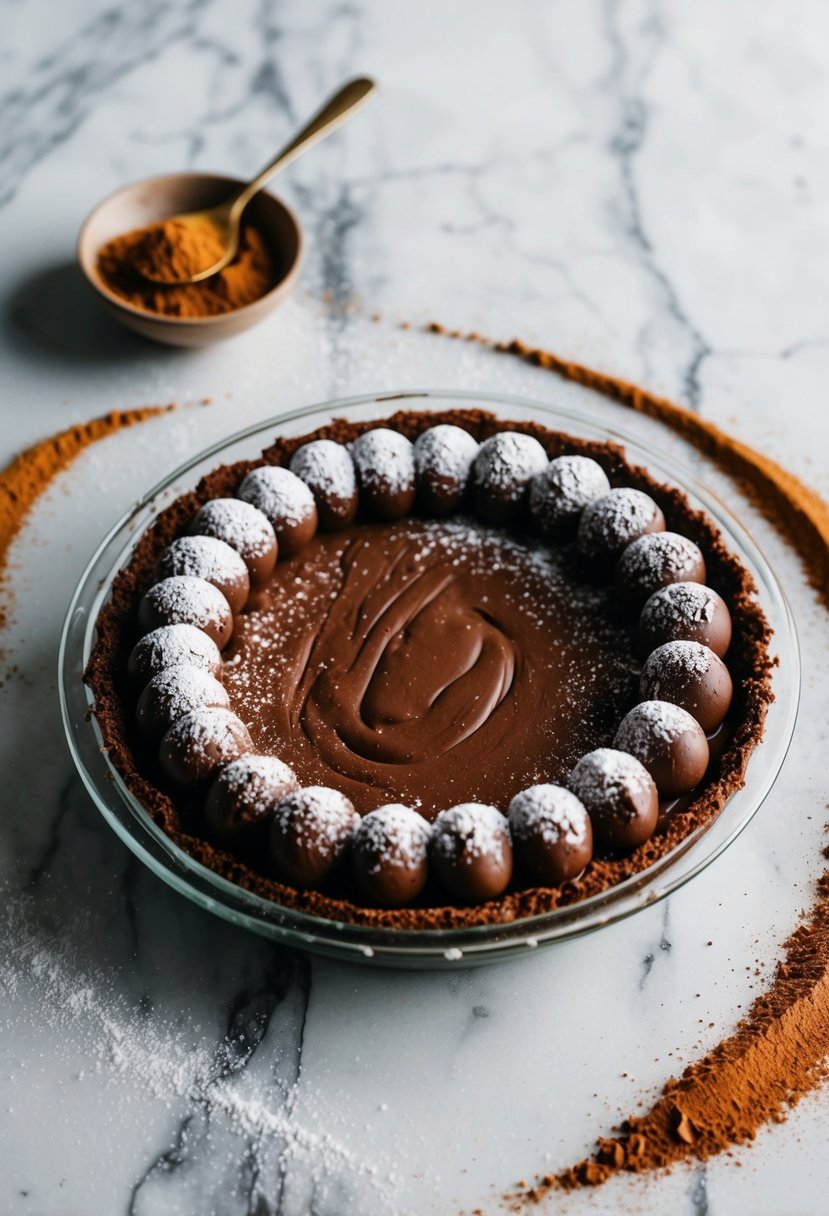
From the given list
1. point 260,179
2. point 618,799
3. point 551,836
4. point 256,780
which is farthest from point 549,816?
point 260,179

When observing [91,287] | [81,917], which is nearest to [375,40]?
[91,287]

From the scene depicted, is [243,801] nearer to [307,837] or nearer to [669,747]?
[307,837]

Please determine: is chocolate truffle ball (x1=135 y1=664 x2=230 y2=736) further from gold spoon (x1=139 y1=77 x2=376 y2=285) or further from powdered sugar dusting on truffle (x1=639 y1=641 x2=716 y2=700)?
gold spoon (x1=139 y1=77 x2=376 y2=285)

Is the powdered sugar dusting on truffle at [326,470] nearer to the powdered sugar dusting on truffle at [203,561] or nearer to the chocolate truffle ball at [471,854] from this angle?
the powdered sugar dusting on truffle at [203,561]

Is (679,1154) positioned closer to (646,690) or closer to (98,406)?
(646,690)

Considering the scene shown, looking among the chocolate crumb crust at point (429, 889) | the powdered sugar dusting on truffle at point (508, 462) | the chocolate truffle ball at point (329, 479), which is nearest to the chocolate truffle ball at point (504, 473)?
the powdered sugar dusting on truffle at point (508, 462)

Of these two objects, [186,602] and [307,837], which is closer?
[307,837]

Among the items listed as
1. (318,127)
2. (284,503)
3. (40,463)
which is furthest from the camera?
(318,127)
